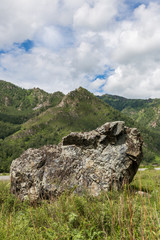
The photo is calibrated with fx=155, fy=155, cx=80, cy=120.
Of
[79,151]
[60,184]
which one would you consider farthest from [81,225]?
[79,151]

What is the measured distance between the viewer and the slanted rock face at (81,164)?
8633mm

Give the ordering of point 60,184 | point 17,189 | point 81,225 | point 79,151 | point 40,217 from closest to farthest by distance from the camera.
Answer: point 81,225, point 40,217, point 60,184, point 17,189, point 79,151

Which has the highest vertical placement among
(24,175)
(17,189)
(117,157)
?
(117,157)

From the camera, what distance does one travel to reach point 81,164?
9.48 meters

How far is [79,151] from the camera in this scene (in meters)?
10.3

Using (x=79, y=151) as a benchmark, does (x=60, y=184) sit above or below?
below

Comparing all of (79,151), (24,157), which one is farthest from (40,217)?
(24,157)

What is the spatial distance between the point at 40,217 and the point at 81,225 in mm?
1673

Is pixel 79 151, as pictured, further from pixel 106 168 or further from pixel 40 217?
pixel 40 217

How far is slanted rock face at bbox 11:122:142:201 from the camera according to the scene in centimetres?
863

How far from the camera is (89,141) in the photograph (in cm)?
1074

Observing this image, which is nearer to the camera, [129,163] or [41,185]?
[41,185]

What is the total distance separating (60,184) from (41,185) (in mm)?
1180

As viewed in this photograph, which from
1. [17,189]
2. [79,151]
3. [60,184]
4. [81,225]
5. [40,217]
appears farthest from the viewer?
[79,151]
